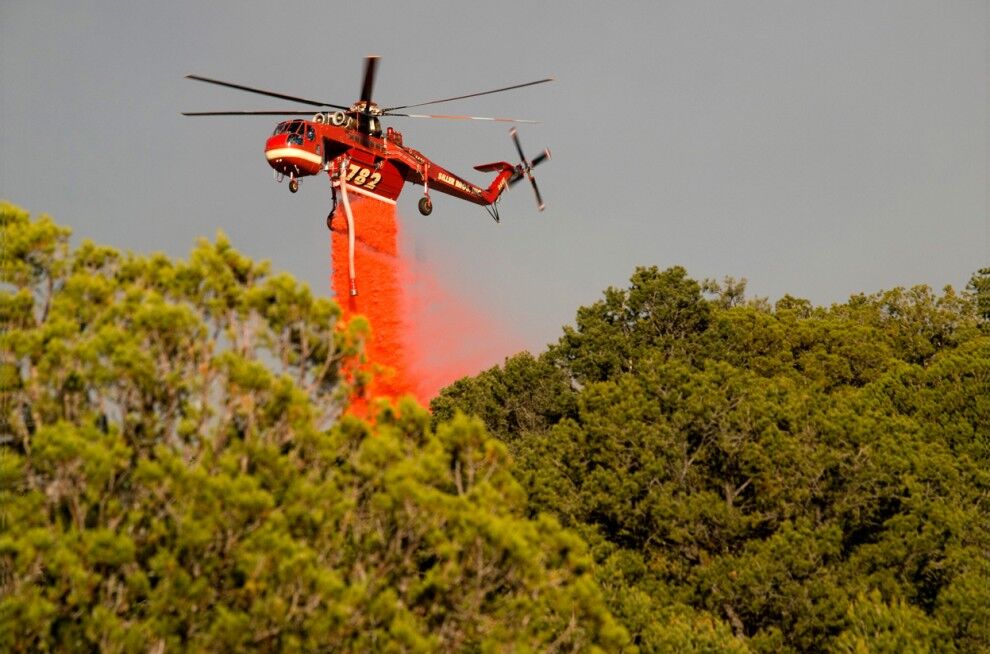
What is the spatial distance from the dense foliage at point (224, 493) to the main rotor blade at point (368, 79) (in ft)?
97.1

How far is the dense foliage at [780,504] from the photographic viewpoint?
117 ft

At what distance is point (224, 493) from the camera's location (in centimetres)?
1888

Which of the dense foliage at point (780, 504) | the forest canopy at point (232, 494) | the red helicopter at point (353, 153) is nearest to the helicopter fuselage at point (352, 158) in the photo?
the red helicopter at point (353, 153)

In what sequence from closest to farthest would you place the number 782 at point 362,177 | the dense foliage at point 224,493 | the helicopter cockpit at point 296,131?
the dense foliage at point 224,493, the helicopter cockpit at point 296,131, the number 782 at point 362,177

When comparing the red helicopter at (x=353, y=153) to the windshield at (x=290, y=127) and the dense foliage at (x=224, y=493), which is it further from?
the dense foliage at (x=224, y=493)

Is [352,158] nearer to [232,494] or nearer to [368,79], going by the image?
[368,79]

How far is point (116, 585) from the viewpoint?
19.3 meters

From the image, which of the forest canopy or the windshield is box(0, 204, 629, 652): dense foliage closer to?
the forest canopy

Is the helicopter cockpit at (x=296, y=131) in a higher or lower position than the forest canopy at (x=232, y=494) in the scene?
higher

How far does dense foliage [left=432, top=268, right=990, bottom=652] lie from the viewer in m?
35.7

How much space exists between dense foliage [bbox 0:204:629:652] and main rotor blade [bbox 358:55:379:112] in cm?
2958

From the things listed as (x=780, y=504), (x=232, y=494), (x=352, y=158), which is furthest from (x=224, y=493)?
(x=352, y=158)

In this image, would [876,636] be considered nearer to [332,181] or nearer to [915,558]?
[915,558]

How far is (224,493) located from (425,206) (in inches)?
1579
